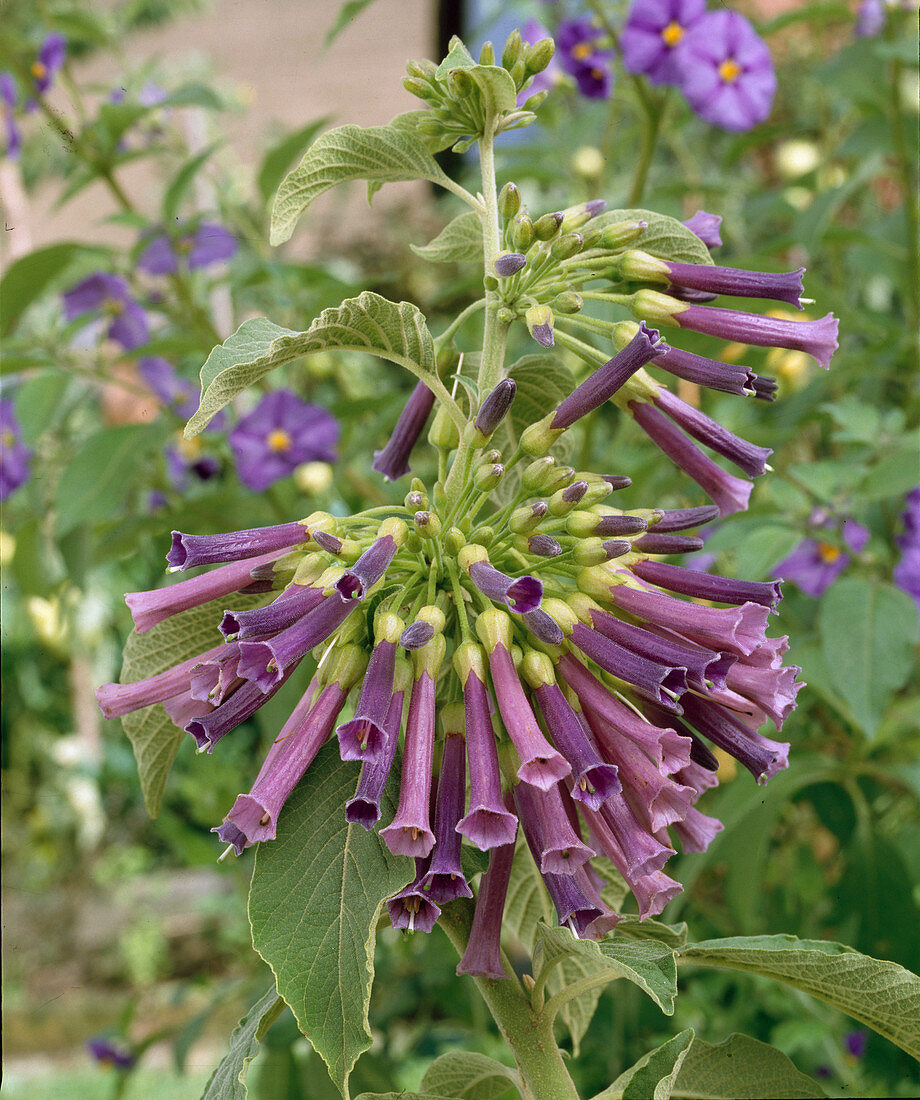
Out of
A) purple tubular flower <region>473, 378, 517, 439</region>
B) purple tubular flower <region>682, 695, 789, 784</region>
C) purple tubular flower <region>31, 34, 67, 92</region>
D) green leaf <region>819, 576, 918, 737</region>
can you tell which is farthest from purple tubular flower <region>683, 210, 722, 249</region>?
purple tubular flower <region>31, 34, 67, 92</region>

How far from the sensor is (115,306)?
1.71m

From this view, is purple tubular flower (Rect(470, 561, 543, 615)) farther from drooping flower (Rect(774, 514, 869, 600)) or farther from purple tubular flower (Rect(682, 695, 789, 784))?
drooping flower (Rect(774, 514, 869, 600))

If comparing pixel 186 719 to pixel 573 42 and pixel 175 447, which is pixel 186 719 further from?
pixel 573 42

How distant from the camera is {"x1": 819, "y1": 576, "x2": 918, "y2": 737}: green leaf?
42.7 inches

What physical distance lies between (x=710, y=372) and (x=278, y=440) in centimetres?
101

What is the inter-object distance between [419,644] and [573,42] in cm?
144

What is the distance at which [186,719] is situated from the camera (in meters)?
0.64

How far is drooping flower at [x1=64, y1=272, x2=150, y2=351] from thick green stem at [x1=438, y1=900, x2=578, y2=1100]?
51.7 inches

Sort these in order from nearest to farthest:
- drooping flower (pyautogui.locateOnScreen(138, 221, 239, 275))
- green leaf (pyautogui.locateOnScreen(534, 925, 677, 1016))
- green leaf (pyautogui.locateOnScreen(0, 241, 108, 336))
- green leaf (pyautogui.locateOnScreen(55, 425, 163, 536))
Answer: green leaf (pyautogui.locateOnScreen(534, 925, 677, 1016)) < green leaf (pyautogui.locateOnScreen(55, 425, 163, 536)) < green leaf (pyautogui.locateOnScreen(0, 241, 108, 336)) < drooping flower (pyautogui.locateOnScreen(138, 221, 239, 275))

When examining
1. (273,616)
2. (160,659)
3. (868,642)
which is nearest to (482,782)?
(273,616)

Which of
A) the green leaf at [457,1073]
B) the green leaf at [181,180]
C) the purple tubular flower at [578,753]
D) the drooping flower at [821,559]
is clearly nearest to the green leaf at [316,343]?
the purple tubular flower at [578,753]

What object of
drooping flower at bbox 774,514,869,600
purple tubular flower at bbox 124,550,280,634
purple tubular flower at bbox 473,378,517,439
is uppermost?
purple tubular flower at bbox 473,378,517,439

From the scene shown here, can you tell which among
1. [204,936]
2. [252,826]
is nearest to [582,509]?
[252,826]

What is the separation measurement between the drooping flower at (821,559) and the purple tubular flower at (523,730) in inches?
31.9
